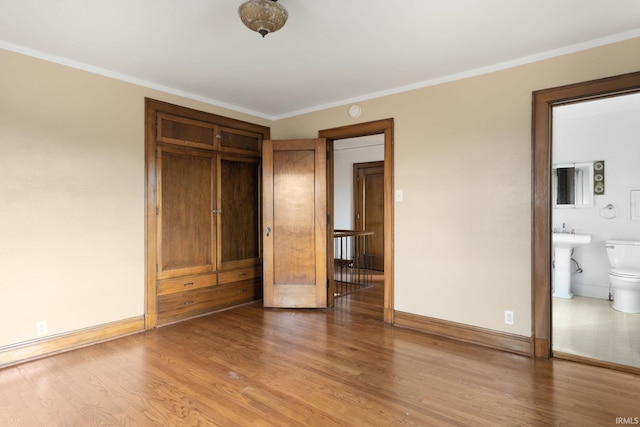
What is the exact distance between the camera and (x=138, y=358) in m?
2.69

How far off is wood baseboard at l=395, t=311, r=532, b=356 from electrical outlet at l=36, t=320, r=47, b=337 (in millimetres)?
3064

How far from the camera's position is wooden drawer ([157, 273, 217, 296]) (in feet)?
11.4

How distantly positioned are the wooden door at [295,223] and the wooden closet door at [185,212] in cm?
64

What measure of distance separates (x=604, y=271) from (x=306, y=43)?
4658 mm

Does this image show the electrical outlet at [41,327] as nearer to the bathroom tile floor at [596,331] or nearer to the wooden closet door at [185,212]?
the wooden closet door at [185,212]

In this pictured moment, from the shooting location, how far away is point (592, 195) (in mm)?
4480

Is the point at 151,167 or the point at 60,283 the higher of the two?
the point at 151,167

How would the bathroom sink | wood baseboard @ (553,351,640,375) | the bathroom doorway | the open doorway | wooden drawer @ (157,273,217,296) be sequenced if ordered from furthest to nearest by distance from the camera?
the open doorway < the bathroom sink < the bathroom doorway < wooden drawer @ (157,273,217,296) < wood baseboard @ (553,351,640,375)

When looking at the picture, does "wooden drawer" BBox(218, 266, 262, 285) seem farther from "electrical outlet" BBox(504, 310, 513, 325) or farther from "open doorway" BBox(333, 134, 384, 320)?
"electrical outlet" BBox(504, 310, 513, 325)

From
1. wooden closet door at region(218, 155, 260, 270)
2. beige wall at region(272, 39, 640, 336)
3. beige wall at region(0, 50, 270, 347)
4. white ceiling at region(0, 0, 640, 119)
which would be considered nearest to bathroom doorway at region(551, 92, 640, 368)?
beige wall at region(272, 39, 640, 336)

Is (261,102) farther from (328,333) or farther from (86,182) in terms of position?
(328,333)

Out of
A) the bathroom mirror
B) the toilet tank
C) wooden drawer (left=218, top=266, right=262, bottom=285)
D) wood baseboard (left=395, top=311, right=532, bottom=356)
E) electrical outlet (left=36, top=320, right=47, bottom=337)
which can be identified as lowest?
wood baseboard (left=395, top=311, right=532, bottom=356)

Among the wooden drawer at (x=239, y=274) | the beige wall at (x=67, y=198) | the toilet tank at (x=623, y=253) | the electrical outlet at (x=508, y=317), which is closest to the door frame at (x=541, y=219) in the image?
the electrical outlet at (x=508, y=317)

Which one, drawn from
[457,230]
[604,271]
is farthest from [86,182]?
[604,271]
